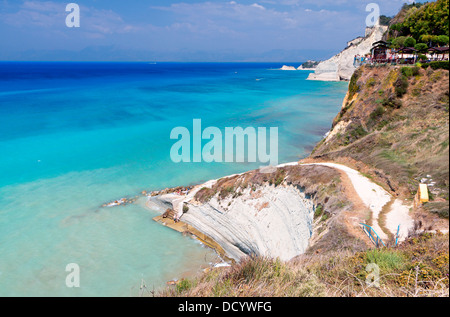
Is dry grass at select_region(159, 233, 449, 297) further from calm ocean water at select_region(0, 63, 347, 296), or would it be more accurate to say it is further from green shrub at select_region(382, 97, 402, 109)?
green shrub at select_region(382, 97, 402, 109)

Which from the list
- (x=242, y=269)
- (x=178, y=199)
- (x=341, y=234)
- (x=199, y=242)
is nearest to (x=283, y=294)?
(x=242, y=269)

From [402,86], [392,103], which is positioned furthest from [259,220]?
[402,86]

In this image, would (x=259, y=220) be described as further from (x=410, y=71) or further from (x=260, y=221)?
(x=410, y=71)

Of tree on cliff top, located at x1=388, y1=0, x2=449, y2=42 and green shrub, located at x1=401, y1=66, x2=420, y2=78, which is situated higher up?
tree on cliff top, located at x1=388, y1=0, x2=449, y2=42

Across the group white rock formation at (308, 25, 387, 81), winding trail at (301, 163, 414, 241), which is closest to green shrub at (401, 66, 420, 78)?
winding trail at (301, 163, 414, 241)

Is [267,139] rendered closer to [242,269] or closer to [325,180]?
[325,180]

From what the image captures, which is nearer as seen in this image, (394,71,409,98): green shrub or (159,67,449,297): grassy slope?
(159,67,449,297): grassy slope

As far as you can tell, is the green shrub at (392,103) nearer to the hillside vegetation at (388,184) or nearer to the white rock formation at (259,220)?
the hillside vegetation at (388,184)

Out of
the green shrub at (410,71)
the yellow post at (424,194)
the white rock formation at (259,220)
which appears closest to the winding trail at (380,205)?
the yellow post at (424,194)
